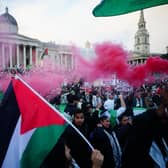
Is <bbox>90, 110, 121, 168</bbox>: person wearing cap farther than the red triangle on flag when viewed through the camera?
Yes

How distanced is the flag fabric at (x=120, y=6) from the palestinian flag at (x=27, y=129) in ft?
5.52

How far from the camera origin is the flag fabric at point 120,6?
13.5ft

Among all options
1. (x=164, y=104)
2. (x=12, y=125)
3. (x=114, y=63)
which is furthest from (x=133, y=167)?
(x=114, y=63)

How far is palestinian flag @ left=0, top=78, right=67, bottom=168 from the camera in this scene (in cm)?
281

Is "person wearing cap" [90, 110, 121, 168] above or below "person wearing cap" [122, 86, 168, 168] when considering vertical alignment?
below

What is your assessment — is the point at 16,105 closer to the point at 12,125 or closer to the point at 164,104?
the point at 12,125

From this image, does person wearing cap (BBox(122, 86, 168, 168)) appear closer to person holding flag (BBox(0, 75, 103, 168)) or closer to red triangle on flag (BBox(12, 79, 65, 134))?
person holding flag (BBox(0, 75, 103, 168))

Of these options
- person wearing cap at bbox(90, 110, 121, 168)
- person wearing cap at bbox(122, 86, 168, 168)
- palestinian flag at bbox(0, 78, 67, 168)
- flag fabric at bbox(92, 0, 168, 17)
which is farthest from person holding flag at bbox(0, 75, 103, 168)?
person wearing cap at bbox(90, 110, 121, 168)

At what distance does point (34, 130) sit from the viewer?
287 cm

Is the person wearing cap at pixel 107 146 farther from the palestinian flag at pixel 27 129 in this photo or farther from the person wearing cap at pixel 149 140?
the palestinian flag at pixel 27 129

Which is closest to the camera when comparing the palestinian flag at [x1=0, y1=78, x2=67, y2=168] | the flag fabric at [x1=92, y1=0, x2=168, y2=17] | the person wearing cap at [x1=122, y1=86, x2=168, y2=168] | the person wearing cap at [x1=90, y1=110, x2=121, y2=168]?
the palestinian flag at [x1=0, y1=78, x2=67, y2=168]

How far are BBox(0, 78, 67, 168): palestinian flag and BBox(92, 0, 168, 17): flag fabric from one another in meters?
1.68

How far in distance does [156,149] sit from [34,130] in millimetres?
1087

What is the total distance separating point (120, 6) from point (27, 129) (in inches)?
80.1
